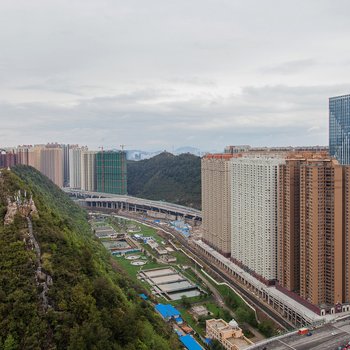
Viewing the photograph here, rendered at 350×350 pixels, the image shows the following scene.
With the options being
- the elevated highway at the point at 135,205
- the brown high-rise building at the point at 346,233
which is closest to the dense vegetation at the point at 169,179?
the elevated highway at the point at 135,205

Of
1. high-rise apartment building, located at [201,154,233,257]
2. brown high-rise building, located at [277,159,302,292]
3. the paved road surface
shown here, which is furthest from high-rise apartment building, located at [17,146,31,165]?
the paved road surface

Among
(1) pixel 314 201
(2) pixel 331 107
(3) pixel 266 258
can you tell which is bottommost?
(3) pixel 266 258

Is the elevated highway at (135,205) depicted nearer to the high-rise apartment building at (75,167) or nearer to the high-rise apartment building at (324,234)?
the high-rise apartment building at (75,167)

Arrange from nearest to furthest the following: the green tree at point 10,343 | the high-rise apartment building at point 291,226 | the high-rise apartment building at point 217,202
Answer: the green tree at point 10,343 < the high-rise apartment building at point 291,226 < the high-rise apartment building at point 217,202

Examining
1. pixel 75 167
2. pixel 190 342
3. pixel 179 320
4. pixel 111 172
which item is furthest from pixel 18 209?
pixel 75 167

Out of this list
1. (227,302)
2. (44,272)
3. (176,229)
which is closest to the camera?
(44,272)

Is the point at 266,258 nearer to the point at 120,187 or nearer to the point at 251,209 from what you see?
the point at 251,209

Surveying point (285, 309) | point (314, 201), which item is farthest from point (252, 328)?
point (314, 201)

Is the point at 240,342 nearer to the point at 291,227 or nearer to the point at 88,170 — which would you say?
the point at 291,227
